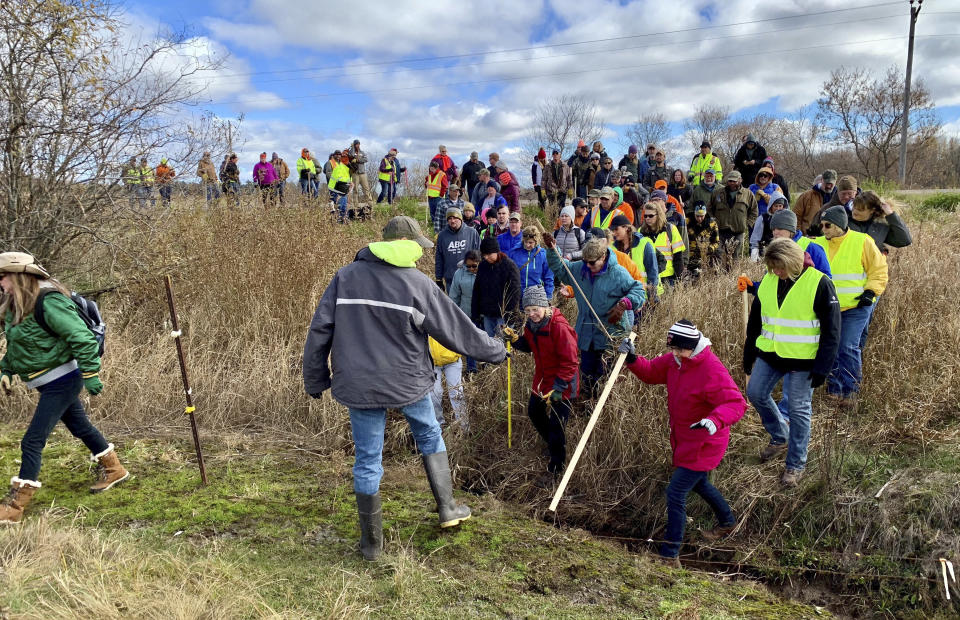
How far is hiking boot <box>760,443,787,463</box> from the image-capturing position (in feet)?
15.4

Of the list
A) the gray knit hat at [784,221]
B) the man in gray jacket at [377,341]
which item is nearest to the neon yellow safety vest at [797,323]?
the gray knit hat at [784,221]

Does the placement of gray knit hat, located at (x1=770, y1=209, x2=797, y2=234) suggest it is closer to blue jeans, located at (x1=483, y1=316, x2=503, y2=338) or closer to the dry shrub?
blue jeans, located at (x1=483, y1=316, x2=503, y2=338)

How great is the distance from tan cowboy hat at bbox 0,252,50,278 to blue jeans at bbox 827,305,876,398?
19.7 feet

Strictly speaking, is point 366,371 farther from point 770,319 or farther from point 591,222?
point 591,222

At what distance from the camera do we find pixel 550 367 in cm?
476

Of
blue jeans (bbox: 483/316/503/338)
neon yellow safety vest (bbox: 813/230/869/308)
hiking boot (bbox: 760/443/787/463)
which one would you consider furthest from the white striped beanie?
blue jeans (bbox: 483/316/503/338)

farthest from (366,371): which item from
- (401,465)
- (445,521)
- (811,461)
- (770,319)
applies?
(811,461)

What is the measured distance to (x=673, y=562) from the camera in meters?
4.04

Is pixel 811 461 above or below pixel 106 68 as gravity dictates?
below

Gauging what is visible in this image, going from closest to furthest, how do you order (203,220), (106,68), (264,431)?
(264,431)
(106,68)
(203,220)

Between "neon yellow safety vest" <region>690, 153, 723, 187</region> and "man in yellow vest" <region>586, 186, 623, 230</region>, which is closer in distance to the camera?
"man in yellow vest" <region>586, 186, 623, 230</region>

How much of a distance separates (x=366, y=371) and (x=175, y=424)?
362cm

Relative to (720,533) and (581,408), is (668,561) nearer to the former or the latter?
(720,533)

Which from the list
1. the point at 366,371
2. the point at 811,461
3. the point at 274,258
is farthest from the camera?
the point at 274,258
